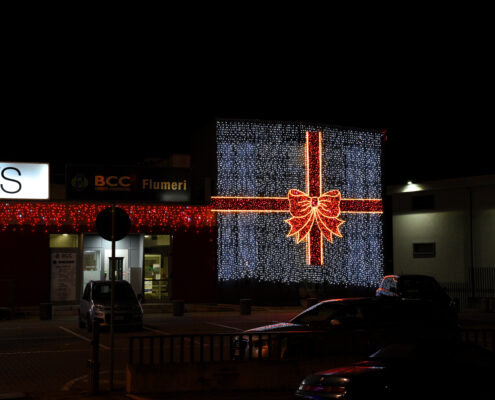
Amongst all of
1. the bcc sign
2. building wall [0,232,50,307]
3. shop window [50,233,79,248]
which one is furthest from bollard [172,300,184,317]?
the bcc sign

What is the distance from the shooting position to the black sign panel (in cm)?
3189

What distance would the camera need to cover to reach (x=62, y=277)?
1241 inches

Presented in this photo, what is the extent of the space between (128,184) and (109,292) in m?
8.64

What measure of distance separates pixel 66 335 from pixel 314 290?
1464 centimetres

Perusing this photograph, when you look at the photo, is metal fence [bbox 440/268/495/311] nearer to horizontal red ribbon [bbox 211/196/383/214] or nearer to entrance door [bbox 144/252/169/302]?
horizontal red ribbon [bbox 211/196/383/214]

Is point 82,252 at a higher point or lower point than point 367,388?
higher

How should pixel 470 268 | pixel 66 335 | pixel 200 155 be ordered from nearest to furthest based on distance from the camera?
pixel 66 335, pixel 200 155, pixel 470 268

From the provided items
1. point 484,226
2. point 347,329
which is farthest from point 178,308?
point 484,226

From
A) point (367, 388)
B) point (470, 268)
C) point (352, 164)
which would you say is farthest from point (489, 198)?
point (367, 388)

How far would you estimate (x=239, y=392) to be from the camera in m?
12.1

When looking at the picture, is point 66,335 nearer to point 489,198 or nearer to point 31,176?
point 31,176

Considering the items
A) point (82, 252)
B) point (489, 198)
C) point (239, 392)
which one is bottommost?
point (239, 392)

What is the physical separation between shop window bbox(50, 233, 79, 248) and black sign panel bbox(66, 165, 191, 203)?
173 centimetres

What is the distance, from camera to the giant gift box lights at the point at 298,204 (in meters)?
33.4
